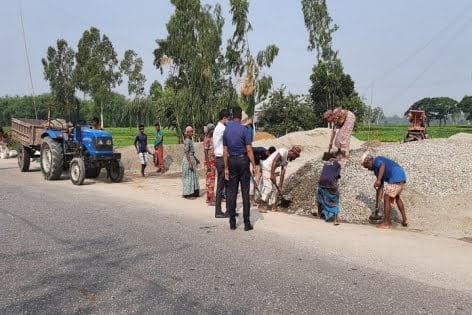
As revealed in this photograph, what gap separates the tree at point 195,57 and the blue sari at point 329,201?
57.9ft

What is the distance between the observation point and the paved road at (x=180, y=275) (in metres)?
3.86

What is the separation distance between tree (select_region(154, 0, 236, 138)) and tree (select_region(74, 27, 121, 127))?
2794 centimetres

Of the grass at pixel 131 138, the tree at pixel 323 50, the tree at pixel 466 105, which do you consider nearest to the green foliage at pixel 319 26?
the tree at pixel 323 50

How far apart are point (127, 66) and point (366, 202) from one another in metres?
52.8

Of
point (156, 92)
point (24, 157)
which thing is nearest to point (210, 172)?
point (24, 157)

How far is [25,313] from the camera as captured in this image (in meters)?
3.67

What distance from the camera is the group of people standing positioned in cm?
679

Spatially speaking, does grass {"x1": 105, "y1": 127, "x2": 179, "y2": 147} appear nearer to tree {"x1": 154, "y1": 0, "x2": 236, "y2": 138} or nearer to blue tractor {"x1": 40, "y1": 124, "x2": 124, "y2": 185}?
tree {"x1": 154, "y1": 0, "x2": 236, "y2": 138}

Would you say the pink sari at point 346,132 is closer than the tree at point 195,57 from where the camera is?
Yes

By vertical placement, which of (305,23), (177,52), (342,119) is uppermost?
(305,23)

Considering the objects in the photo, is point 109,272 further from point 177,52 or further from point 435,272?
point 177,52

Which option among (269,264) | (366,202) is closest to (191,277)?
(269,264)

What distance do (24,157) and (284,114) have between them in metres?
23.2

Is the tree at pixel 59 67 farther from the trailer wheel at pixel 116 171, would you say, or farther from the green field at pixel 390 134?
the trailer wheel at pixel 116 171
